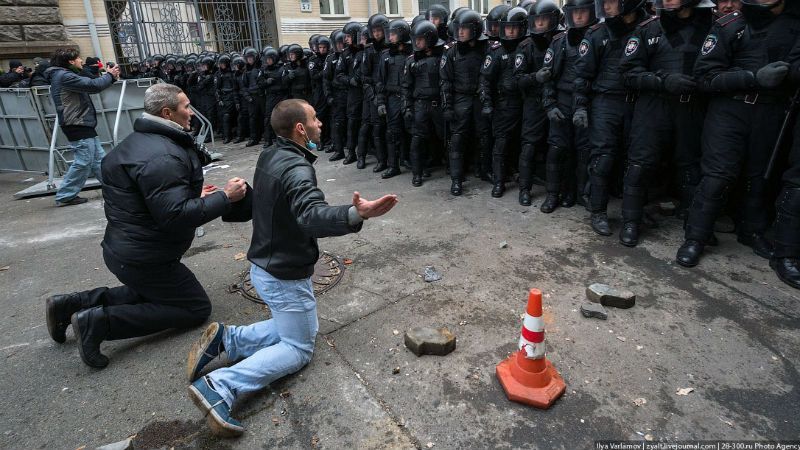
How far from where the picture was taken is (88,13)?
14062mm

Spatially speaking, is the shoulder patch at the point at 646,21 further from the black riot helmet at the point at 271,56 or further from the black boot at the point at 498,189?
the black riot helmet at the point at 271,56

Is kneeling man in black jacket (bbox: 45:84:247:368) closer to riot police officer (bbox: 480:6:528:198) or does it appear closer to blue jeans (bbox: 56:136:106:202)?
riot police officer (bbox: 480:6:528:198)

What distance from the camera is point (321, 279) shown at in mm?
3781

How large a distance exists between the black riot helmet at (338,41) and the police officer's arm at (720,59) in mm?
5629

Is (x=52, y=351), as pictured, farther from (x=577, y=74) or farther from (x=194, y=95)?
(x=194, y=95)

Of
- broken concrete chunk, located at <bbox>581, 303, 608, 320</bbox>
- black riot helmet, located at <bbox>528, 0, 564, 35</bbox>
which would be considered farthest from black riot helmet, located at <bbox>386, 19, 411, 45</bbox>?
broken concrete chunk, located at <bbox>581, 303, 608, 320</bbox>

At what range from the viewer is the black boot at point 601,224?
14.4 feet

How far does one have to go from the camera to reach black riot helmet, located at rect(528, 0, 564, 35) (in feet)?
15.8

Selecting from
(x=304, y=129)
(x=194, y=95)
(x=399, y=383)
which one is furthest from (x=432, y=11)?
(x=194, y=95)

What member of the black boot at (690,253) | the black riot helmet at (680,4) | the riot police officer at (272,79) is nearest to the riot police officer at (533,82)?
the black riot helmet at (680,4)

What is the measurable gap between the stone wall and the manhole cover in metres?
12.6

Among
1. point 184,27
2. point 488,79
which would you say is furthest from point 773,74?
point 184,27

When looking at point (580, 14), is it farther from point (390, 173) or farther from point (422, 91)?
point (390, 173)

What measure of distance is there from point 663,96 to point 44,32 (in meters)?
15.1
